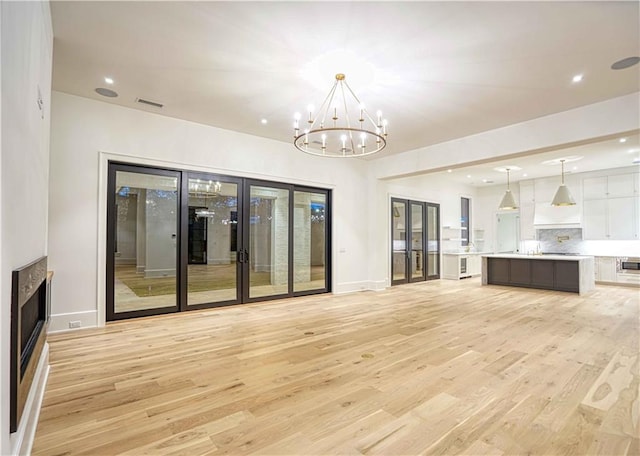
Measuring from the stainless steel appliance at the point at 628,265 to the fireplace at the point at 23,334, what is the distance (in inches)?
478

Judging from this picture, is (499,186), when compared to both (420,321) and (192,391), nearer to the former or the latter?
(420,321)

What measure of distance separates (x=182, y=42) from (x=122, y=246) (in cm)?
325

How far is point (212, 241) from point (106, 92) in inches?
109

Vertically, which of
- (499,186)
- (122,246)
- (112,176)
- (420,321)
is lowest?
(420,321)

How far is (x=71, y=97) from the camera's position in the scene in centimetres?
472

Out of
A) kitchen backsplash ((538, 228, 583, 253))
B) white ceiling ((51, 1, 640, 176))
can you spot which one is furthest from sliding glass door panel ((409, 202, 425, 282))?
white ceiling ((51, 1, 640, 176))

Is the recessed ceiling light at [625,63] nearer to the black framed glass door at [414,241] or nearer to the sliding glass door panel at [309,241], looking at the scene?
the sliding glass door panel at [309,241]

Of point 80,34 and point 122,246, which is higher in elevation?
point 80,34

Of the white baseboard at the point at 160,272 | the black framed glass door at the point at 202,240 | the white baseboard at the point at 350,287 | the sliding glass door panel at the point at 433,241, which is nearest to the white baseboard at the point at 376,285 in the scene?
the white baseboard at the point at 350,287

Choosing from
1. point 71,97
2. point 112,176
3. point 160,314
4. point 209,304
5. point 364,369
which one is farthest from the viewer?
point 209,304

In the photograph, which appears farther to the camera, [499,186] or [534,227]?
[499,186]

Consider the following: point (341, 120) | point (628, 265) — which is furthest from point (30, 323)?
point (628, 265)

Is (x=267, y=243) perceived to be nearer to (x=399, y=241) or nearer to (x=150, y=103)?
(x=150, y=103)

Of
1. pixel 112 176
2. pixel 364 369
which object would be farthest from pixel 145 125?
pixel 364 369
